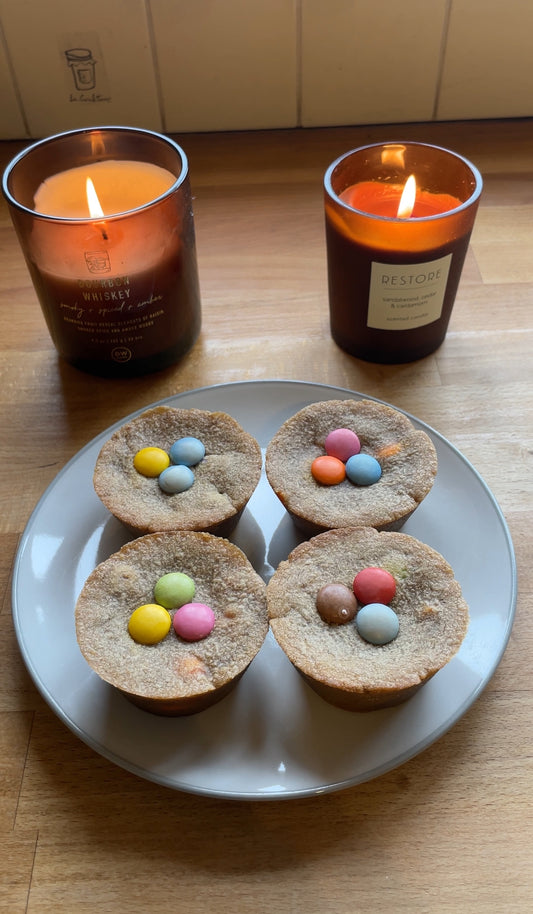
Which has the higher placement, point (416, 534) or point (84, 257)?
point (84, 257)

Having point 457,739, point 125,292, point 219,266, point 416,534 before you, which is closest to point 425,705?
point 457,739

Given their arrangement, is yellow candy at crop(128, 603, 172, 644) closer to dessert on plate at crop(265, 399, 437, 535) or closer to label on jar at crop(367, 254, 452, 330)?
dessert on plate at crop(265, 399, 437, 535)

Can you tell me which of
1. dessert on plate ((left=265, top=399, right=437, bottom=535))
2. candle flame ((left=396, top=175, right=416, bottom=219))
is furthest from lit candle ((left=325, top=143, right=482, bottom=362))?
dessert on plate ((left=265, top=399, right=437, bottom=535))

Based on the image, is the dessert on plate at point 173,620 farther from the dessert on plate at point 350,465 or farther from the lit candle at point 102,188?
the lit candle at point 102,188

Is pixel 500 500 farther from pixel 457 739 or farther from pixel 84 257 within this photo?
pixel 84 257

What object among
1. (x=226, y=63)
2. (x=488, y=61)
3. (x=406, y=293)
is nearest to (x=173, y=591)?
(x=406, y=293)

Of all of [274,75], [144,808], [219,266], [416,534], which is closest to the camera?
[144,808]

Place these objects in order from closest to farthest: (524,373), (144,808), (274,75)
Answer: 1. (144,808)
2. (524,373)
3. (274,75)
